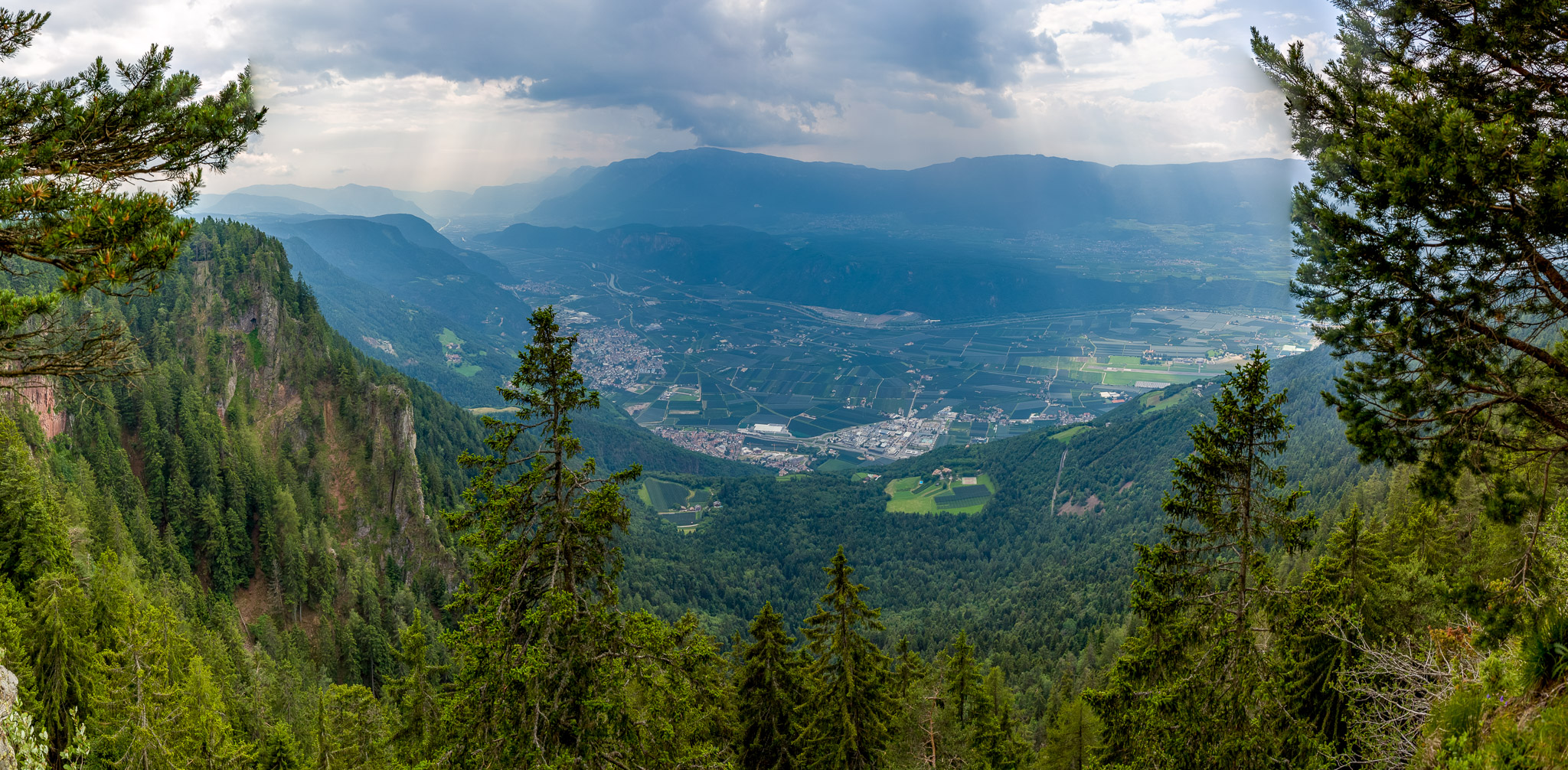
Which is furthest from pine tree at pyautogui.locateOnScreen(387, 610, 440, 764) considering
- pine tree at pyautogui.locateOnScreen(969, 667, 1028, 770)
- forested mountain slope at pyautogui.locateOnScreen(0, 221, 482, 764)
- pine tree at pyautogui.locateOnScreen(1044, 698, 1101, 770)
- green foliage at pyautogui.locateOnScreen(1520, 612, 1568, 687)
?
green foliage at pyautogui.locateOnScreen(1520, 612, 1568, 687)

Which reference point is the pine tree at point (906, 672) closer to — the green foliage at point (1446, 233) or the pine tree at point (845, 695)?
the pine tree at point (845, 695)

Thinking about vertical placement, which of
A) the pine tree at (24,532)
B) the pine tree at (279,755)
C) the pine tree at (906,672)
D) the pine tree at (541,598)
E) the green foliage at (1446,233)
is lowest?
the pine tree at (279,755)

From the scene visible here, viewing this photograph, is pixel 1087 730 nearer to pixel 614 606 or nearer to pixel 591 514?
pixel 614 606

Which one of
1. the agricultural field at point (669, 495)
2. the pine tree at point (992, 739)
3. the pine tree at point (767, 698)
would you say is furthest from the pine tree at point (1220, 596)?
the agricultural field at point (669, 495)

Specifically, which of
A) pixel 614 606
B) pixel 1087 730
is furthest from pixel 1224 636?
pixel 1087 730

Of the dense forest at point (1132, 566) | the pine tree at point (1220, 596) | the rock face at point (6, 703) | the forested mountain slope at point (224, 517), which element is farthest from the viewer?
the forested mountain slope at point (224, 517)

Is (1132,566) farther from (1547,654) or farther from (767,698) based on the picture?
(1547,654)

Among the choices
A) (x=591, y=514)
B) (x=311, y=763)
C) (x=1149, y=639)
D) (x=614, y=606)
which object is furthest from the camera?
(x=311, y=763)
